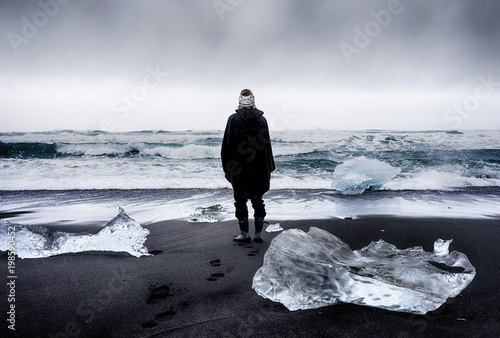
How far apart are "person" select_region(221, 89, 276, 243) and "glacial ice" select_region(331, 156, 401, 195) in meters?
4.31

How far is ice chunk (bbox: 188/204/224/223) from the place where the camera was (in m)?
5.05

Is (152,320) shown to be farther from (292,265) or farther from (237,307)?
(292,265)

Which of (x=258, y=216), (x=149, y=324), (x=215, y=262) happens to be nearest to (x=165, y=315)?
(x=149, y=324)

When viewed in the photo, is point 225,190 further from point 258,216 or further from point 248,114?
point 248,114

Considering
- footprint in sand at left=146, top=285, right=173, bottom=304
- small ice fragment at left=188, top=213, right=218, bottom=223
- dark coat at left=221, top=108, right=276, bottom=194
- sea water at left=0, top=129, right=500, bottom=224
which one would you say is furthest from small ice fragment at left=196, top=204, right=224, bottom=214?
footprint in sand at left=146, top=285, right=173, bottom=304

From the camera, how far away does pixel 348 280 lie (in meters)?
2.12

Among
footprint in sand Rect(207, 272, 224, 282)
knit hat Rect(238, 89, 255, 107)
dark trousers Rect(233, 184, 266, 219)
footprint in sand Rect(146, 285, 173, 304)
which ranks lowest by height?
footprint in sand Rect(207, 272, 224, 282)

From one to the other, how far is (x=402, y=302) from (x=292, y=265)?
733mm

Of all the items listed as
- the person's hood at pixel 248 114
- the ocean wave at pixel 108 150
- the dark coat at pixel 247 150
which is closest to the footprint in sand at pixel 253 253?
the dark coat at pixel 247 150

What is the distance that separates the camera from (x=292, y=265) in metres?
2.27

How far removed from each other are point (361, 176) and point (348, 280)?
617 cm

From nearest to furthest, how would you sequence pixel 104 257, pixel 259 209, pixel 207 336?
pixel 207 336 < pixel 104 257 < pixel 259 209

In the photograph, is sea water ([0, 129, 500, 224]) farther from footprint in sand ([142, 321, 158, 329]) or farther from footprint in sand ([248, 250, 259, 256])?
footprint in sand ([142, 321, 158, 329])

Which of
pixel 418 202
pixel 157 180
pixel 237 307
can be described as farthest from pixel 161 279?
pixel 157 180
